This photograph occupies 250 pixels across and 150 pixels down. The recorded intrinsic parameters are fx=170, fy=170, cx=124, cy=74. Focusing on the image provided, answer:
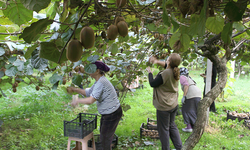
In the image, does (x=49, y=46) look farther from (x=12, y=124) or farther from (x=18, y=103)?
(x=18, y=103)

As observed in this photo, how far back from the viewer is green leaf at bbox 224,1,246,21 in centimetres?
42

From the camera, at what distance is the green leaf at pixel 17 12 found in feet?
2.29

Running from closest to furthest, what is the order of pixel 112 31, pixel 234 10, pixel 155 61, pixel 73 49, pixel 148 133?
pixel 234 10 < pixel 73 49 < pixel 112 31 < pixel 155 61 < pixel 148 133

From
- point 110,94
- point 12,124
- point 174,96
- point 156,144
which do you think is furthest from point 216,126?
point 12,124

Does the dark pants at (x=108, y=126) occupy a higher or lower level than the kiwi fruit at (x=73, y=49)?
lower

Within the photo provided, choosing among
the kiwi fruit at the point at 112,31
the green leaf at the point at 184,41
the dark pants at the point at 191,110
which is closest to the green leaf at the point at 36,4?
the kiwi fruit at the point at 112,31

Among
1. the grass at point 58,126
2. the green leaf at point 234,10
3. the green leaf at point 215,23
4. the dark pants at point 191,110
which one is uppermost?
the green leaf at point 215,23

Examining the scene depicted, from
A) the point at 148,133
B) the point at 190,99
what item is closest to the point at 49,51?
the point at 148,133

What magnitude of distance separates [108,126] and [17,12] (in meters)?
1.76

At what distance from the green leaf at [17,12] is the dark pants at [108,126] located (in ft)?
5.37

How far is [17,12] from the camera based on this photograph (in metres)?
0.72

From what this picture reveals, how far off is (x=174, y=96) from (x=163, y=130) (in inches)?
19.6

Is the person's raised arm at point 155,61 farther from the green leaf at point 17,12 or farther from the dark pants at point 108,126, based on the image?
the green leaf at point 17,12

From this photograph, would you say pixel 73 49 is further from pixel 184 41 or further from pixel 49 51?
pixel 184 41
